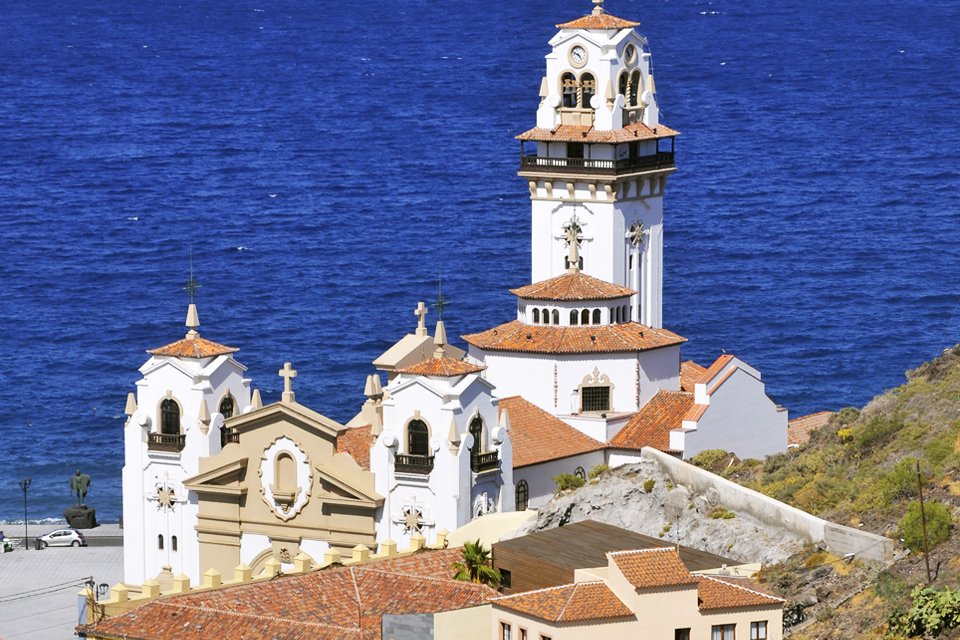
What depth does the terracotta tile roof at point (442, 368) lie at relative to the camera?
334 feet

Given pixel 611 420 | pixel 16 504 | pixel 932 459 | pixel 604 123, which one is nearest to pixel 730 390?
pixel 611 420

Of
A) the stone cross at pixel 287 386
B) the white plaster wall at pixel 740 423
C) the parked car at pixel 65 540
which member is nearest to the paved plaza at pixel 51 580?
the parked car at pixel 65 540

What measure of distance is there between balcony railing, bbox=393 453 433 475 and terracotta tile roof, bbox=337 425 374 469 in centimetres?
202

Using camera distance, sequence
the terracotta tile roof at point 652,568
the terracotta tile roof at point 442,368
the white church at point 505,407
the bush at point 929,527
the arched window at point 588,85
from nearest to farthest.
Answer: the terracotta tile roof at point 652,568 < the bush at point 929,527 < the terracotta tile roof at point 442,368 < the white church at point 505,407 < the arched window at point 588,85

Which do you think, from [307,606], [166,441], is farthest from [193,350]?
[307,606]

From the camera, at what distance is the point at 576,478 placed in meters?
105

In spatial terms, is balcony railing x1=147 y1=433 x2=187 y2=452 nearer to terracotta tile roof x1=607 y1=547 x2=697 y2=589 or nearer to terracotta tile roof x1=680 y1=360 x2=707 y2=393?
terracotta tile roof x1=680 y1=360 x2=707 y2=393

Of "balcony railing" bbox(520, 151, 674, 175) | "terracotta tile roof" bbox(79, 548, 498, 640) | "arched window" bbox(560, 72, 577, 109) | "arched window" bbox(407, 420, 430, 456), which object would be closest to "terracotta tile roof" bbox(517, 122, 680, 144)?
"balcony railing" bbox(520, 151, 674, 175)

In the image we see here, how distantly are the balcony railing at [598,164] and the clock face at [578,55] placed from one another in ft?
12.5

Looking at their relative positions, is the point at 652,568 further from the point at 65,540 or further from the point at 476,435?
the point at 65,540

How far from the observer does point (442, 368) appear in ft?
335

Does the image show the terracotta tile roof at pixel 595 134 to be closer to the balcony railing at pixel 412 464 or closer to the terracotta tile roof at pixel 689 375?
the terracotta tile roof at pixel 689 375

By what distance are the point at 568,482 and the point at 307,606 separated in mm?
19648

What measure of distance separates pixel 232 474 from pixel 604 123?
70.7 ft
